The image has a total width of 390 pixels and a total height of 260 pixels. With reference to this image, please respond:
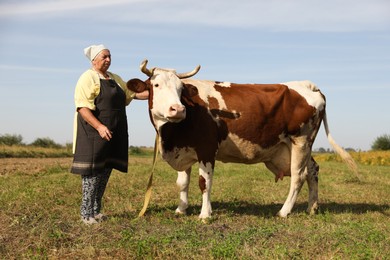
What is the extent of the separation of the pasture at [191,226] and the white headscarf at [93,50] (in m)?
2.28

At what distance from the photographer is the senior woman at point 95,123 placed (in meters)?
6.55

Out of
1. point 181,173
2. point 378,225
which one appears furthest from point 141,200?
point 378,225

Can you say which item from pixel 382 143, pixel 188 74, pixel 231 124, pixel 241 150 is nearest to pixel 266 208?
pixel 241 150

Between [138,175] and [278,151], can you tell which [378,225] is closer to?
[278,151]

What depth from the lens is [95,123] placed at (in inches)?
253

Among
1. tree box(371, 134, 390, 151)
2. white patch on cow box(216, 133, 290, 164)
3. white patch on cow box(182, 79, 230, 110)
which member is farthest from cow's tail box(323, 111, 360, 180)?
tree box(371, 134, 390, 151)

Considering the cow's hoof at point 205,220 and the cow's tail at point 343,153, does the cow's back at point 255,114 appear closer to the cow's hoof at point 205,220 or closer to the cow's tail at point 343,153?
the cow's tail at point 343,153

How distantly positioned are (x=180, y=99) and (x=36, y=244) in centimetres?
304

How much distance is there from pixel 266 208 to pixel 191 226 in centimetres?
293

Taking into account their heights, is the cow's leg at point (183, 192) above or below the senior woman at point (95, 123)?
below

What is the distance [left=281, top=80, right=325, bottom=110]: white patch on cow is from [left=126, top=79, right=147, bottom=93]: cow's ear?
9.15 feet

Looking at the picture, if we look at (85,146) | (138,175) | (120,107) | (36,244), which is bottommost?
(138,175)

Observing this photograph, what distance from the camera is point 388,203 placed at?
1030 cm

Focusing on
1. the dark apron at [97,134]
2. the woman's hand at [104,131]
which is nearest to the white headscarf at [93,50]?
the dark apron at [97,134]
